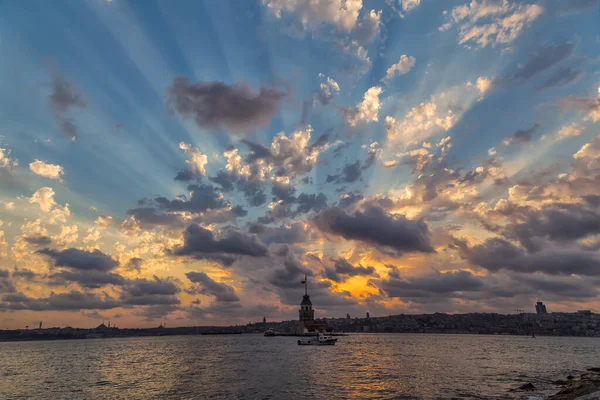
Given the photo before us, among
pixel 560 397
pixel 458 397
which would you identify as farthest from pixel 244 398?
pixel 560 397

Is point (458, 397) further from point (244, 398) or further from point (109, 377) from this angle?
point (109, 377)

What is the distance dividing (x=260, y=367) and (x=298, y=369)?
8.38 metres

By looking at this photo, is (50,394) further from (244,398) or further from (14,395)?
(244,398)

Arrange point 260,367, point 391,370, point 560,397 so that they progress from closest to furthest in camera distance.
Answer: point 560,397 < point 391,370 < point 260,367

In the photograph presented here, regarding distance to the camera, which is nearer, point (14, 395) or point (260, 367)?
point (14, 395)

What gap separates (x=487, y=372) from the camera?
2687 inches

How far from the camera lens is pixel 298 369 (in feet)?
238

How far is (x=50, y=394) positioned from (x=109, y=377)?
16.5 m

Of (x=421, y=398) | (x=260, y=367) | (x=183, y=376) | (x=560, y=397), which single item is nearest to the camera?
(x=560, y=397)

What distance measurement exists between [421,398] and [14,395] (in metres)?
52.6

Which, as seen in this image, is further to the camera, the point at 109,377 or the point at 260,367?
the point at 260,367

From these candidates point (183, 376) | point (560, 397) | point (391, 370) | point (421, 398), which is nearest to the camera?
point (560, 397)

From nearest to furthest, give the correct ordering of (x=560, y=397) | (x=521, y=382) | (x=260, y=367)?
(x=560, y=397) < (x=521, y=382) < (x=260, y=367)

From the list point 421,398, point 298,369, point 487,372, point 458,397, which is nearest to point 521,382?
point 487,372
